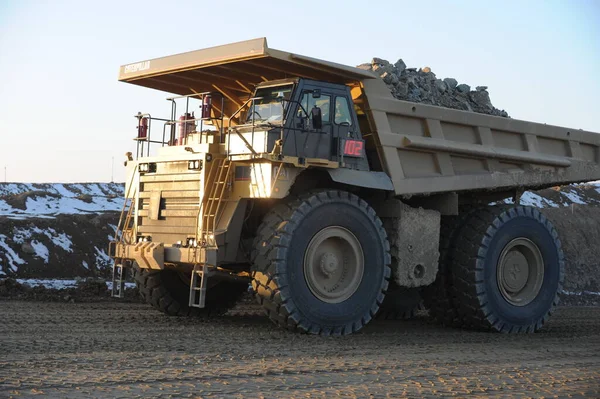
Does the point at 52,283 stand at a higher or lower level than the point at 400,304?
lower

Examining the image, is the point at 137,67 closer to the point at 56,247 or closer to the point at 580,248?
the point at 56,247

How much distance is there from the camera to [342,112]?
408 inches

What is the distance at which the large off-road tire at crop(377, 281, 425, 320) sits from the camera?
1268 cm

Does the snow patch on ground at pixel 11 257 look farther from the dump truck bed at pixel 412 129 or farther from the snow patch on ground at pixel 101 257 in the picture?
the dump truck bed at pixel 412 129

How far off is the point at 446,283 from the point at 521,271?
112cm

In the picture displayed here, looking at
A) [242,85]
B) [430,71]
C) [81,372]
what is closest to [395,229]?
[242,85]

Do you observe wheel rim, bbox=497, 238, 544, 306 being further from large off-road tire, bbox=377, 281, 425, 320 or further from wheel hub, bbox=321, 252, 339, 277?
wheel hub, bbox=321, 252, 339, 277

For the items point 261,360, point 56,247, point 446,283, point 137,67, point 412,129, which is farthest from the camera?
point 56,247

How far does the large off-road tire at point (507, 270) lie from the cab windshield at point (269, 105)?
316cm

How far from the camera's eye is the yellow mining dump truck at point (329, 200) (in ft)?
31.6

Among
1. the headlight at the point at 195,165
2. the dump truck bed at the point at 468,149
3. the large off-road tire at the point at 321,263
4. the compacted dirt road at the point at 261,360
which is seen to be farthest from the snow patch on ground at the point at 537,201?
the headlight at the point at 195,165

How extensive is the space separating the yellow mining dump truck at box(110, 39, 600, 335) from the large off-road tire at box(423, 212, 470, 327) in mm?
20

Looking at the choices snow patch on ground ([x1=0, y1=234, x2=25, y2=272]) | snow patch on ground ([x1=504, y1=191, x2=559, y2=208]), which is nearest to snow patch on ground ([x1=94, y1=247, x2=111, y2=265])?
snow patch on ground ([x1=0, y1=234, x2=25, y2=272])

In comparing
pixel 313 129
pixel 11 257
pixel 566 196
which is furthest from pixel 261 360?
pixel 566 196
